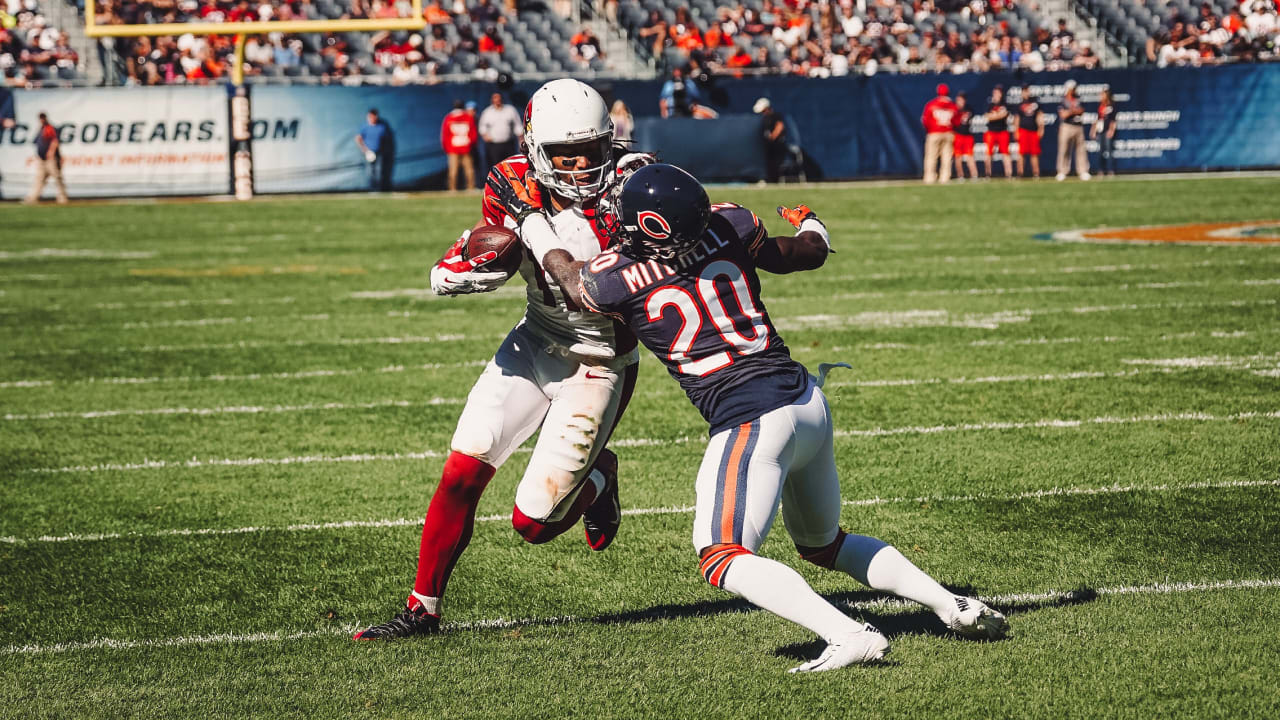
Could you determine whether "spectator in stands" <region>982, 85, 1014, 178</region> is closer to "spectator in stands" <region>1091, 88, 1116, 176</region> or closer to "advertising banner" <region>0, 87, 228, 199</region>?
"spectator in stands" <region>1091, 88, 1116, 176</region>

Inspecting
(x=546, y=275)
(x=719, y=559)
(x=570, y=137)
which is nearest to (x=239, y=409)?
(x=546, y=275)

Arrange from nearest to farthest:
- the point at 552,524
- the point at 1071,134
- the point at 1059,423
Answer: the point at 552,524 → the point at 1059,423 → the point at 1071,134

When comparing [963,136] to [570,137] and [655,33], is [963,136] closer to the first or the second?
[655,33]

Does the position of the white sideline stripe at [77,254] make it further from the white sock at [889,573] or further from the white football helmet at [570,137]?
the white sock at [889,573]

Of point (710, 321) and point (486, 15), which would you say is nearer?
point (710, 321)

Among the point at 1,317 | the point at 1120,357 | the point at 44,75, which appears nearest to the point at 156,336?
the point at 1,317

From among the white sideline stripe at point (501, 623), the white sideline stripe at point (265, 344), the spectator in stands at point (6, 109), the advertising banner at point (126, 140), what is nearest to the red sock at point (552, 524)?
the white sideline stripe at point (501, 623)

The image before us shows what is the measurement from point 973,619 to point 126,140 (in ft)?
75.6

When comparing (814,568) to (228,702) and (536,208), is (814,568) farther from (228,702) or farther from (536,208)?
(228,702)

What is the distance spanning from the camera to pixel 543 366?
4.73m

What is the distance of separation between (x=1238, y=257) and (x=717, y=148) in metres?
12.8

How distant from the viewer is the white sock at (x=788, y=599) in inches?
144

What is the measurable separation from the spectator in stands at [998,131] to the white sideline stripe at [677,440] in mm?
18895

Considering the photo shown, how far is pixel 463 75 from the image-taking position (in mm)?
26000
